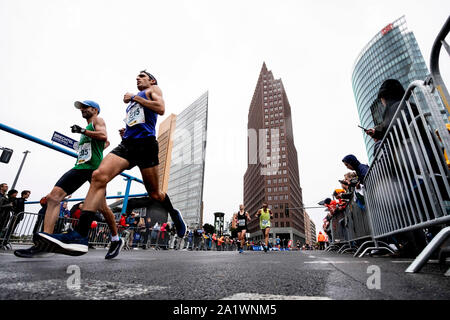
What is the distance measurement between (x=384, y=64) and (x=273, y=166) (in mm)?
48968

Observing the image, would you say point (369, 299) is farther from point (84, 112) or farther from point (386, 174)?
point (84, 112)

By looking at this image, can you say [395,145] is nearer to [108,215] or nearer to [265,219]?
[108,215]

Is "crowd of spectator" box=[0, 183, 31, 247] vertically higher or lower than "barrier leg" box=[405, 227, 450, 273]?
higher

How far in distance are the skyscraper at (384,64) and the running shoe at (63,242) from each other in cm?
6138

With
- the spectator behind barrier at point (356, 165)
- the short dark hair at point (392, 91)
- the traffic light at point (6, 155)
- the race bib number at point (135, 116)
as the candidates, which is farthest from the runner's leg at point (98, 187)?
the traffic light at point (6, 155)

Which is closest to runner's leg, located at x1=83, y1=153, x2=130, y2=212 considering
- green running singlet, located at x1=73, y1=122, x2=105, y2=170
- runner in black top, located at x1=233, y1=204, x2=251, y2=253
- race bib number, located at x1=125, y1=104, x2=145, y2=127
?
race bib number, located at x1=125, y1=104, x2=145, y2=127

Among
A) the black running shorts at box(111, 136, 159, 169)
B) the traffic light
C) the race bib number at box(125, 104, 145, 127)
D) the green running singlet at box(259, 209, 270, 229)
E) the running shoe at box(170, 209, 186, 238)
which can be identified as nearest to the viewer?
the black running shorts at box(111, 136, 159, 169)

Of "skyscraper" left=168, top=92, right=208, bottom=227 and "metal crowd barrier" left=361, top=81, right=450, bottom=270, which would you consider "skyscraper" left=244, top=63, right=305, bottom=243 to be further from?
"metal crowd barrier" left=361, top=81, right=450, bottom=270

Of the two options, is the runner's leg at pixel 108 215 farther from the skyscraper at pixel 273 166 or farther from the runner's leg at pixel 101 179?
the skyscraper at pixel 273 166

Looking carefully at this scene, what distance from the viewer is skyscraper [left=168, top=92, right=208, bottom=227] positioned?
54188 millimetres

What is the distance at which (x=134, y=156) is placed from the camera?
8.33 ft
